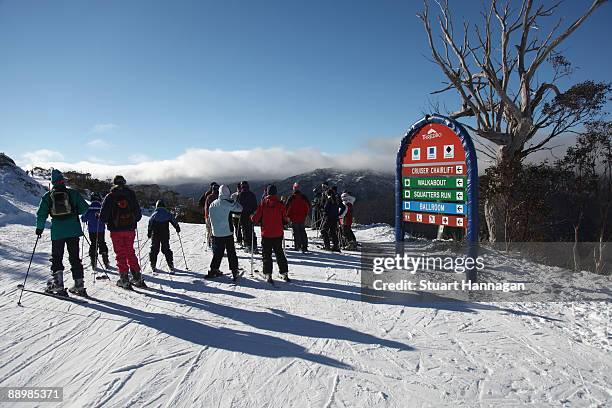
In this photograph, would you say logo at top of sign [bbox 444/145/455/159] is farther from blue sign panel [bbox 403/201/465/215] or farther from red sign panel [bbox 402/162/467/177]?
blue sign panel [bbox 403/201/465/215]

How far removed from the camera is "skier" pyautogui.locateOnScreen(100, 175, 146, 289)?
242 inches

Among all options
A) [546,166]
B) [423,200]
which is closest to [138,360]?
[423,200]

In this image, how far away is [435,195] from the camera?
7.66 metres

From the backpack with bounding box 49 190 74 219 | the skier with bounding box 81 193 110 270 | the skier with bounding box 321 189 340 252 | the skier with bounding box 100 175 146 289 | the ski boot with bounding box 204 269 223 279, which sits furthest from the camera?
the skier with bounding box 321 189 340 252

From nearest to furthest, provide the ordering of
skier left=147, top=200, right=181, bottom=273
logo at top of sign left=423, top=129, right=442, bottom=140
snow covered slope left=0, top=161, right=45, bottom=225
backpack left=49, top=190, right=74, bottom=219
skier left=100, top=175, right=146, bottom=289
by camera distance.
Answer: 1. backpack left=49, top=190, right=74, bottom=219
2. skier left=100, top=175, right=146, bottom=289
3. logo at top of sign left=423, top=129, right=442, bottom=140
4. skier left=147, top=200, right=181, bottom=273
5. snow covered slope left=0, top=161, right=45, bottom=225

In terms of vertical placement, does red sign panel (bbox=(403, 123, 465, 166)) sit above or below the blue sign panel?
above

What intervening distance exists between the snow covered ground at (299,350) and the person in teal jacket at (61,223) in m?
0.39

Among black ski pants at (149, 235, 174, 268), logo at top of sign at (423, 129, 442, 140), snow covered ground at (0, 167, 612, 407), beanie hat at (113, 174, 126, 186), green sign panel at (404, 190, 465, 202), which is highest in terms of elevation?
logo at top of sign at (423, 129, 442, 140)

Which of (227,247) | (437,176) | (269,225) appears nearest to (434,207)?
(437,176)

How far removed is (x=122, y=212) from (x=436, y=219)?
21.3ft

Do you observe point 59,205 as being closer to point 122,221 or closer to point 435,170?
point 122,221

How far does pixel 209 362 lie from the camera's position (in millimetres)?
3729

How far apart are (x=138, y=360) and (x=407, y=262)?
22.6ft

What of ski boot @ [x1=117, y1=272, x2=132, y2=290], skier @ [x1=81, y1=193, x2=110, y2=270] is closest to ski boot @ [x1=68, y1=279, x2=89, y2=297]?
ski boot @ [x1=117, y1=272, x2=132, y2=290]
